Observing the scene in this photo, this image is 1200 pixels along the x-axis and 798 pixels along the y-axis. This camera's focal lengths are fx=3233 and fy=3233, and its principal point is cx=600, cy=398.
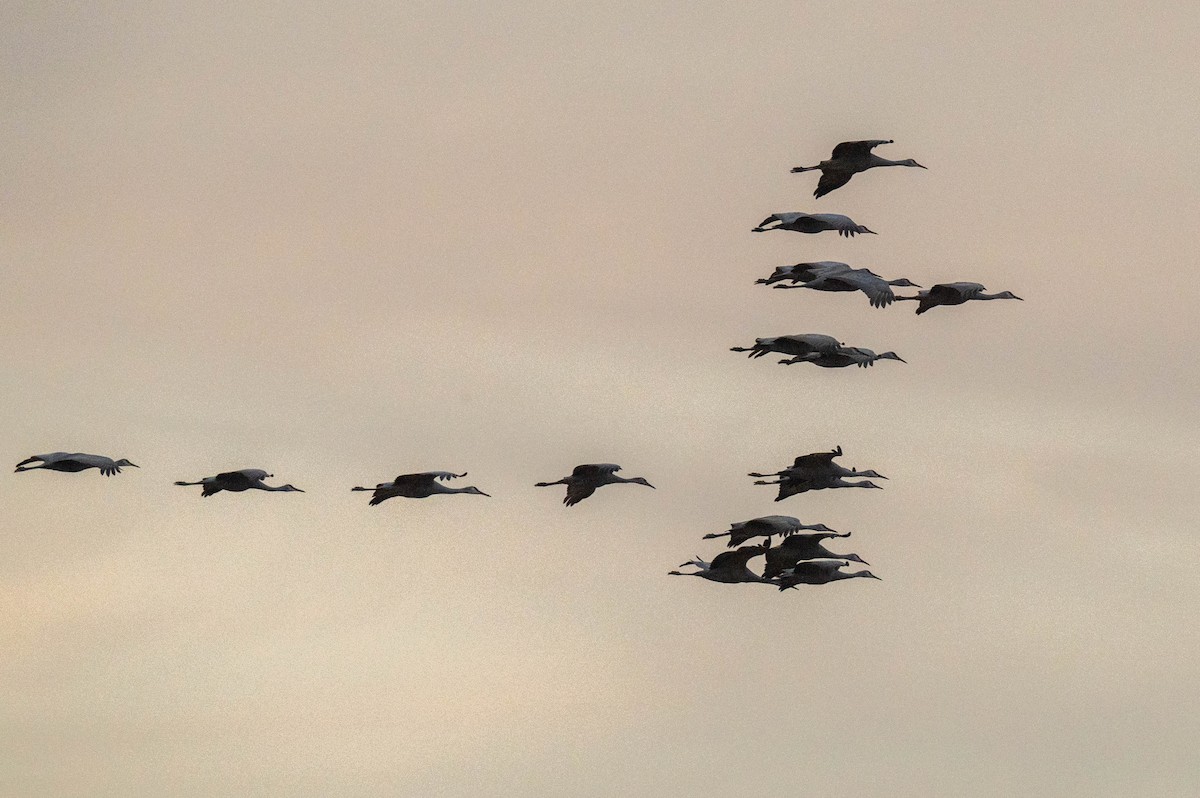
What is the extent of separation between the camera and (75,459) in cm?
12975

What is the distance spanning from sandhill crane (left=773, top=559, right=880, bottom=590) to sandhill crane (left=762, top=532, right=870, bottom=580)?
0.26 m

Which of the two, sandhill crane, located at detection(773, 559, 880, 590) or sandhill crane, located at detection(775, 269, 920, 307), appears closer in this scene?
sandhill crane, located at detection(775, 269, 920, 307)

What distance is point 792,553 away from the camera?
439 feet

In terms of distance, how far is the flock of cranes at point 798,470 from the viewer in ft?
397

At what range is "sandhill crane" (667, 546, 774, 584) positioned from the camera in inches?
5335

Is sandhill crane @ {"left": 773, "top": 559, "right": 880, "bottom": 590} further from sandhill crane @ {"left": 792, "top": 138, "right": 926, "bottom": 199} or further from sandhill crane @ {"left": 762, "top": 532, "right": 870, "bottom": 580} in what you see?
sandhill crane @ {"left": 792, "top": 138, "right": 926, "bottom": 199}

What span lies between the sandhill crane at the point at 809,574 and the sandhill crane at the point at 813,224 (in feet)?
50.2

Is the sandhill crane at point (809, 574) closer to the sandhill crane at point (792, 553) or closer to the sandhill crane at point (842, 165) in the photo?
the sandhill crane at point (792, 553)

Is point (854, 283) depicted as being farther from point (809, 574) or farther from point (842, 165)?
point (809, 574)

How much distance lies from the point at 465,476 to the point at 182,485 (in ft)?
38.1

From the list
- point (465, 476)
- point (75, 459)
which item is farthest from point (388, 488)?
point (75, 459)

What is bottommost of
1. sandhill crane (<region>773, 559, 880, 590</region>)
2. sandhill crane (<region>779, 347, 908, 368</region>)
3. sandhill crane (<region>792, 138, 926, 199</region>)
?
sandhill crane (<region>773, 559, 880, 590</region>)

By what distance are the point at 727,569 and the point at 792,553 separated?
4.41 metres

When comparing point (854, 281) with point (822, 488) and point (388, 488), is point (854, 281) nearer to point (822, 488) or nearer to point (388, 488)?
point (822, 488)
